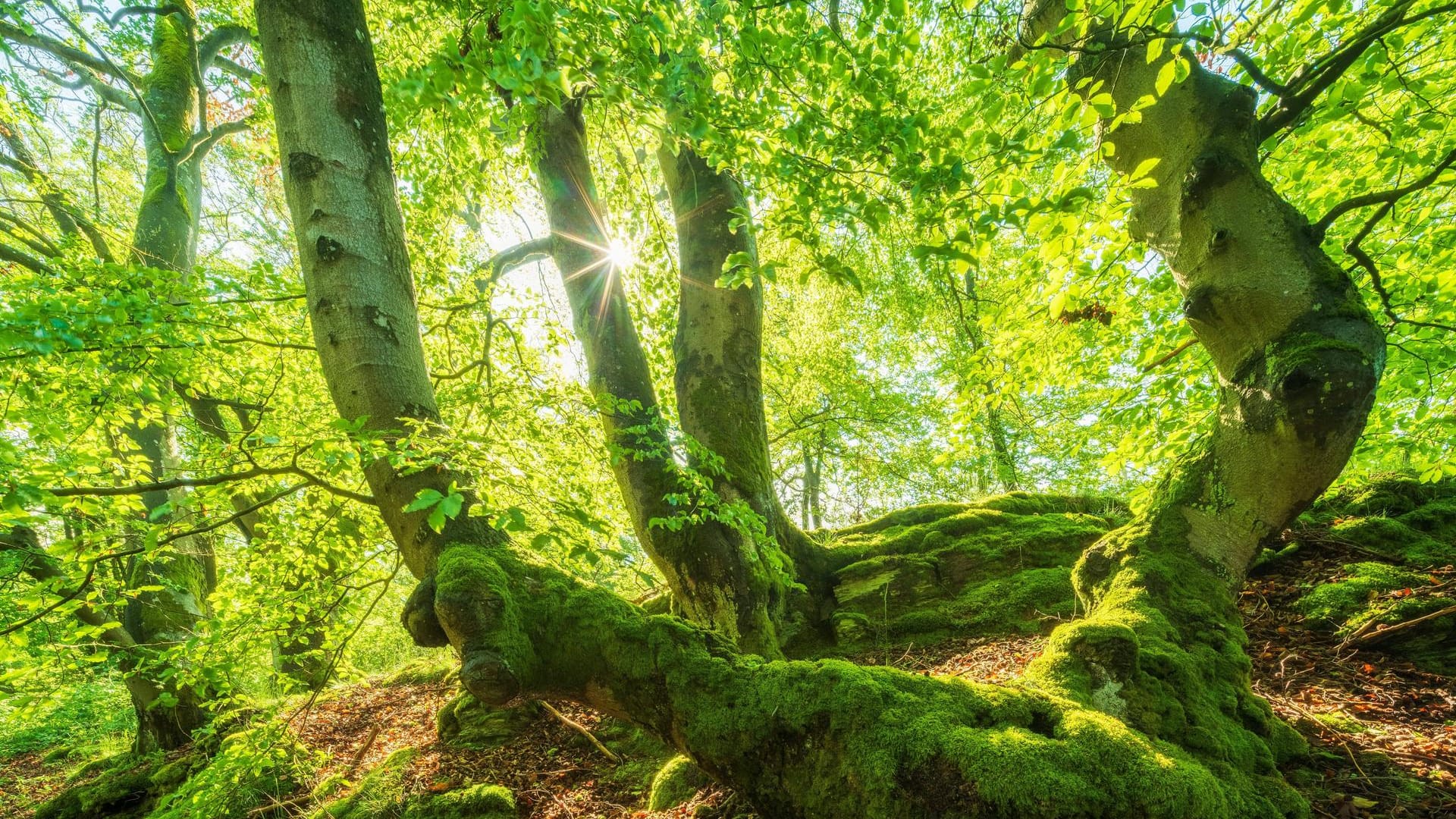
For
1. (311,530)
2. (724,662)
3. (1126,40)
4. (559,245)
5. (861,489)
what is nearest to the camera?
(724,662)

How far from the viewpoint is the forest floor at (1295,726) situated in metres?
2.29

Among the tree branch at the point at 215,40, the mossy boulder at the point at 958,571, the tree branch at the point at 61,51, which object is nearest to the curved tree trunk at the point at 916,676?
the mossy boulder at the point at 958,571

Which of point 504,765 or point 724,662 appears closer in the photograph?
point 724,662

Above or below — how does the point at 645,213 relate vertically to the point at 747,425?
above

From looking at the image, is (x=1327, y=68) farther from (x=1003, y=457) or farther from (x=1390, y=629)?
(x=1003, y=457)

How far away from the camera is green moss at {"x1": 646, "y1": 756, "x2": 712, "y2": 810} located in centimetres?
302

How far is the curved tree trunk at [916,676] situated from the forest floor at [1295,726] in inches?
12.7

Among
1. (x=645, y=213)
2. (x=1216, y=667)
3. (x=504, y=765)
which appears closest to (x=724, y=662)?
(x=1216, y=667)

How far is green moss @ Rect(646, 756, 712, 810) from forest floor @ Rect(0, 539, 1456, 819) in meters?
0.06

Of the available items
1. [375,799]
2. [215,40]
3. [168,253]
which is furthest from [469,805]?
[215,40]

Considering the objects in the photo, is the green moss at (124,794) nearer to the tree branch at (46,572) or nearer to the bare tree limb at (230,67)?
the tree branch at (46,572)

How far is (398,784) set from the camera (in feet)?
12.7

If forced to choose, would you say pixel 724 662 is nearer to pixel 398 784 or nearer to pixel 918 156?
pixel 918 156

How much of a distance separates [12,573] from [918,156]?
15.9ft
